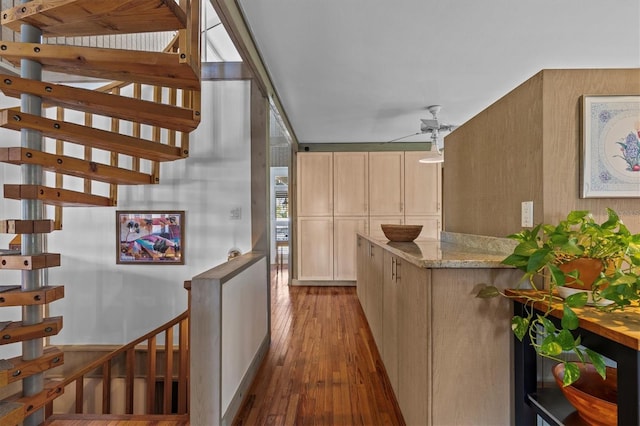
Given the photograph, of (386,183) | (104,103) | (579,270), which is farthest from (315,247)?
(579,270)

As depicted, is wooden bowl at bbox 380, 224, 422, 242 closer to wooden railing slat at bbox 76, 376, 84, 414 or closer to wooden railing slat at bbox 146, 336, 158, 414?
wooden railing slat at bbox 146, 336, 158, 414

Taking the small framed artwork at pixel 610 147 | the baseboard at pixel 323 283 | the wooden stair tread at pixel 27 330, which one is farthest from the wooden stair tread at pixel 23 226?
the baseboard at pixel 323 283

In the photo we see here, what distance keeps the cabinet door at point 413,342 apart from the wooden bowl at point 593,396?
0.50 m

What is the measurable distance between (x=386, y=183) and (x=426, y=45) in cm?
281

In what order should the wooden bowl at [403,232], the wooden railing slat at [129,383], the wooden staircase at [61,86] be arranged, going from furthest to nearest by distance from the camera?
the wooden bowl at [403,232], the wooden railing slat at [129,383], the wooden staircase at [61,86]

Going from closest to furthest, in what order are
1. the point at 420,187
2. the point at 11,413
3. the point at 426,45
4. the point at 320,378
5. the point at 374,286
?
the point at 11,413
the point at 320,378
the point at 426,45
the point at 374,286
the point at 420,187

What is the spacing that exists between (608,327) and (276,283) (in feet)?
16.1

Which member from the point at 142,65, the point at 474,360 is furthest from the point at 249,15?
the point at 474,360

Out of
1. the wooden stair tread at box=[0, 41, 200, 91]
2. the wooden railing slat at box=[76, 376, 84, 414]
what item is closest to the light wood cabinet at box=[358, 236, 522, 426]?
the wooden stair tread at box=[0, 41, 200, 91]

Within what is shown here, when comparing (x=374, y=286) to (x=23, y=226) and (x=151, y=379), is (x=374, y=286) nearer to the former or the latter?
(x=151, y=379)

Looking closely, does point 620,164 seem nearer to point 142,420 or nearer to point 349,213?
point 142,420

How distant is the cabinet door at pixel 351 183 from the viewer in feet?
16.7

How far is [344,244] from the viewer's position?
5.12 metres

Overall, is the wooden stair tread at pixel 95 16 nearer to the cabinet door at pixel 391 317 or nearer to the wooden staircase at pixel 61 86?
the wooden staircase at pixel 61 86
